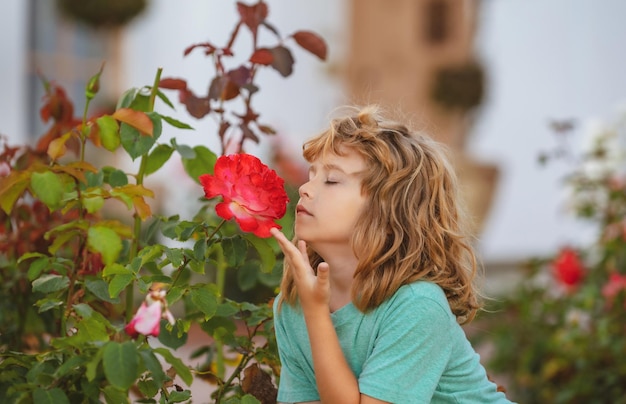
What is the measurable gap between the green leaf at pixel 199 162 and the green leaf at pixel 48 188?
1.06ft

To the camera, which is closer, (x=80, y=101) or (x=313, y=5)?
(x=80, y=101)

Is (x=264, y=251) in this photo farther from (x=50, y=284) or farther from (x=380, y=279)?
(x=50, y=284)

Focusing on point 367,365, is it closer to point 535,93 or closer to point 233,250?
point 233,250

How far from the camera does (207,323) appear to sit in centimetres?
139

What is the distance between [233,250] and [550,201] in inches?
275

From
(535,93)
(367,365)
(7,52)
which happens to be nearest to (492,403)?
(367,365)

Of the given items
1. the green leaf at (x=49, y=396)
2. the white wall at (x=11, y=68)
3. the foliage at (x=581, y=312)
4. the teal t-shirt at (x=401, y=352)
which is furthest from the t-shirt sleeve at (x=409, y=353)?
the white wall at (x=11, y=68)

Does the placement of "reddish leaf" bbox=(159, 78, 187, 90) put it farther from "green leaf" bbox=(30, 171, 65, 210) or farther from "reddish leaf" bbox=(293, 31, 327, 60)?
"green leaf" bbox=(30, 171, 65, 210)

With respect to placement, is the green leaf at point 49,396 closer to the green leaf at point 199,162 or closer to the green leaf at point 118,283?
the green leaf at point 118,283

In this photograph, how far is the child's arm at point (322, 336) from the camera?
1.15 meters

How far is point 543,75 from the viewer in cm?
789

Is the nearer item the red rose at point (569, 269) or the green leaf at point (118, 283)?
the green leaf at point (118, 283)

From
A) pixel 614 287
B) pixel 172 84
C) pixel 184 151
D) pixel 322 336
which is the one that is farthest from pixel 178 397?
pixel 614 287

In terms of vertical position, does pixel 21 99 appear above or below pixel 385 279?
below
